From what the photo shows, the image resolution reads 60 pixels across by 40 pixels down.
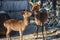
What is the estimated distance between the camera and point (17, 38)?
7.89 m

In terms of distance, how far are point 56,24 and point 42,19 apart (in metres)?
2.16

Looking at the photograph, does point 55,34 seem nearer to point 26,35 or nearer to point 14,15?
point 26,35


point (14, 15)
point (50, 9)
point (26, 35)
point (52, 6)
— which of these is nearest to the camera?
point (26, 35)

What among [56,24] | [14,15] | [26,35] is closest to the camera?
[26,35]

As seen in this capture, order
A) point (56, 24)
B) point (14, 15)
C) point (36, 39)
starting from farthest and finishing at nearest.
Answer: point (14, 15)
point (56, 24)
point (36, 39)

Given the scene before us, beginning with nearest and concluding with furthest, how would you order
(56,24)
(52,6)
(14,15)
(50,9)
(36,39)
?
(36,39) < (56,24) < (50,9) < (52,6) < (14,15)

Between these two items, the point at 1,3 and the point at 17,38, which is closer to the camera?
the point at 17,38

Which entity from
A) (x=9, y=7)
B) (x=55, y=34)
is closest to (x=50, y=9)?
(x=55, y=34)

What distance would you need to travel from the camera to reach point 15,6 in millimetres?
13398

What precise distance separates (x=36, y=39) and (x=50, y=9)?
11.1 ft

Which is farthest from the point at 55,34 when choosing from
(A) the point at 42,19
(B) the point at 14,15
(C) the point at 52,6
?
(B) the point at 14,15

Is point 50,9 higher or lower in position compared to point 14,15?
higher

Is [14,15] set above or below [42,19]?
below

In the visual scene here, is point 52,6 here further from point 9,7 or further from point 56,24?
point 9,7
